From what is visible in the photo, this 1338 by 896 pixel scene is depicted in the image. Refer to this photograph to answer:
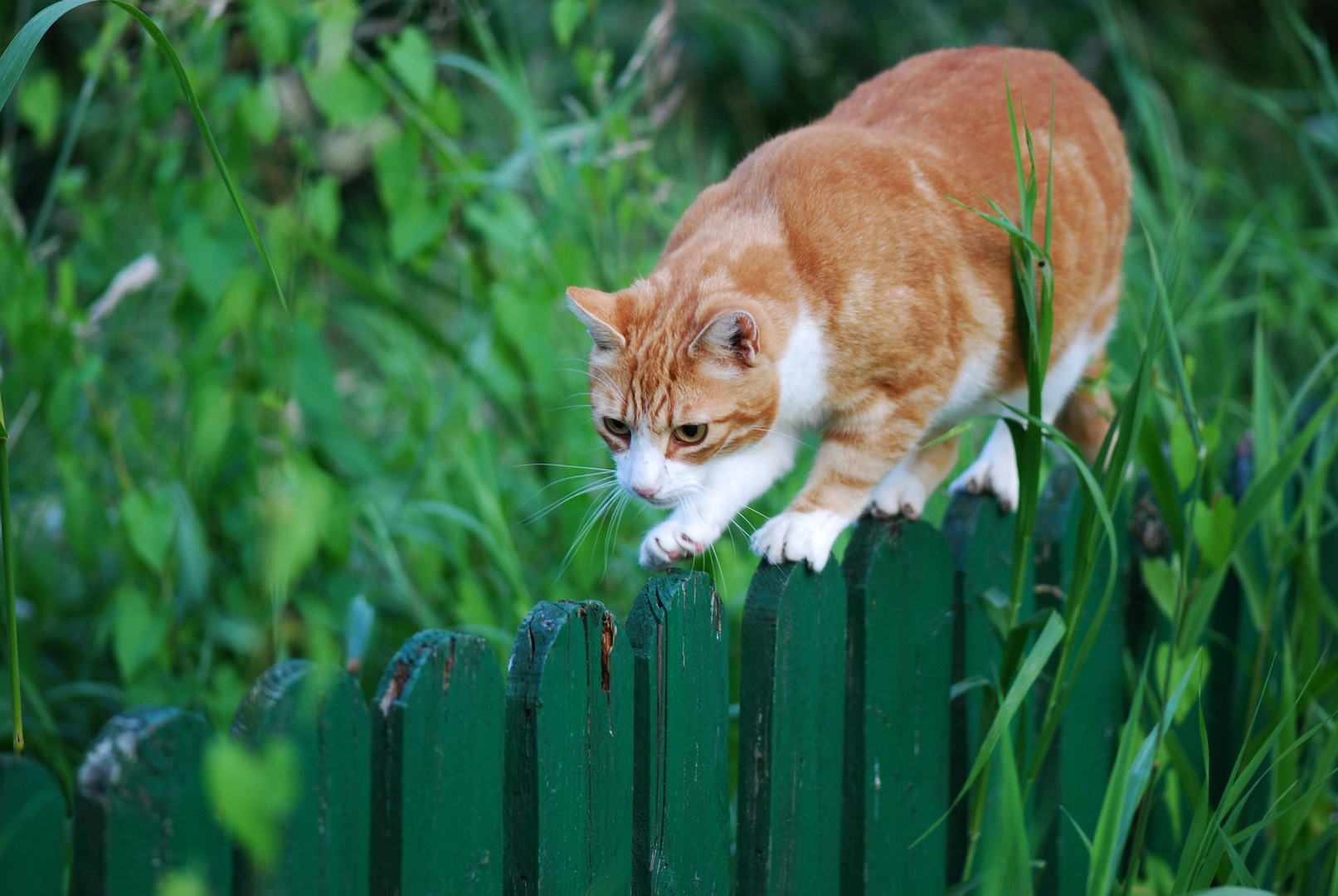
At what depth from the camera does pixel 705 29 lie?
5035mm

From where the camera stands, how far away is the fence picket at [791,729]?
3.99 feet

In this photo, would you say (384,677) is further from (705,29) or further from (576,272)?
(705,29)

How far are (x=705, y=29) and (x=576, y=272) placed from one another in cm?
316

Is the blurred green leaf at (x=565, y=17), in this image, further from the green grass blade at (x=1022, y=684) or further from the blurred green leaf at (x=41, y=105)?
the green grass blade at (x=1022, y=684)

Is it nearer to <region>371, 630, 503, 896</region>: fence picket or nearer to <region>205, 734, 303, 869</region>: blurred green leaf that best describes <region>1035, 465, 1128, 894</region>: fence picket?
<region>371, 630, 503, 896</region>: fence picket

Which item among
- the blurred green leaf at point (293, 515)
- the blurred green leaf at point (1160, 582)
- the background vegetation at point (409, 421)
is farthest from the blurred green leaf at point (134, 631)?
the blurred green leaf at point (1160, 582)

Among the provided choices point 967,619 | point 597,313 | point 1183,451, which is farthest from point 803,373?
point 1183,451

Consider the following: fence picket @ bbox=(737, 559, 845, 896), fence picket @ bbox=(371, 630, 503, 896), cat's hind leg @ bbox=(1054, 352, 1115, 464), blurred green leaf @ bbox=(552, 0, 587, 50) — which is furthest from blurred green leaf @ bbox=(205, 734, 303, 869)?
cat's hind leg @ bbox=(1054, 352, 1115, 464)

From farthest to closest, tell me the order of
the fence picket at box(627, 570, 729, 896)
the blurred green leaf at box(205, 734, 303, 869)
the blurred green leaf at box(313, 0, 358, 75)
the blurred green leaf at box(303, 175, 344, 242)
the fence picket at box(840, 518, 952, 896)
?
the blurred green leaf at box(303, 175, 344, 242)
the blurred green leaf at box(313, 0, 358, 75)
the fence picket at box(840, 518, 952, 896)
the fence picket at box(627, 570, 729, 896)
the blurred green leaf at box(205, 734, 303, 869)

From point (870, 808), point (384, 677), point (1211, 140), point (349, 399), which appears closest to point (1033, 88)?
point (870, 808)

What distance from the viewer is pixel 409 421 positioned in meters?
2.62

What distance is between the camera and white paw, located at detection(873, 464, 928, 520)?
159cm

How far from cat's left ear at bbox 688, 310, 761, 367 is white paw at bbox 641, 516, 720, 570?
0.83 ft

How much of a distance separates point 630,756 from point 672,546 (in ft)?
1.47
